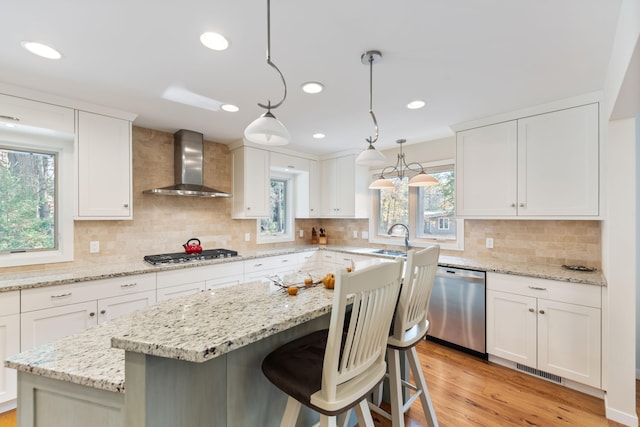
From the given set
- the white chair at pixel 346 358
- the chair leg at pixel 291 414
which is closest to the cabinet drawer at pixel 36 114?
the white chair at pixel 346 358

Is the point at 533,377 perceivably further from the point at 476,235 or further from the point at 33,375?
the point at 33,375

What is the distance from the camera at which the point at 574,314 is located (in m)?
2.21

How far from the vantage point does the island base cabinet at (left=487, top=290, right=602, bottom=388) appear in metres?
2.15

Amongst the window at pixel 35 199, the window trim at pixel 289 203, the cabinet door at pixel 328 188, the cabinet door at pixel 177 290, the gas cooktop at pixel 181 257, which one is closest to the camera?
the window at pixel 35 199

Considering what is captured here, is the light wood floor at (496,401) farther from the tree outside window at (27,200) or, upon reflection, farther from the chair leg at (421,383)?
the tree outside window at (27,200)

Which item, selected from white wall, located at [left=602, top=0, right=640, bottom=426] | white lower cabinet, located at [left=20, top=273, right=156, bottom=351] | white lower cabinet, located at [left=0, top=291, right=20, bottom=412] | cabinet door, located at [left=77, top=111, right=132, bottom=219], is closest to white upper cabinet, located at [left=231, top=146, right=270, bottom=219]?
cabinet door, located at [left=77, top=111, right=132, bottom=219]

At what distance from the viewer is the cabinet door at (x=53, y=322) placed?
6.66ft

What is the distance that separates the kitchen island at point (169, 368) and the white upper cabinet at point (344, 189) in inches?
115

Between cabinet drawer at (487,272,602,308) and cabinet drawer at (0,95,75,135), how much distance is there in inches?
153

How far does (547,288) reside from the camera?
92.0 inches

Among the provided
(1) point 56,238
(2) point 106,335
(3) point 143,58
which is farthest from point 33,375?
(1) point 56,238

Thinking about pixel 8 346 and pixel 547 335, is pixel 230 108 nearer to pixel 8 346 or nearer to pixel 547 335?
pixel 8 346

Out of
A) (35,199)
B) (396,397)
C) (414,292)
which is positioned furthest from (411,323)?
(35,199)

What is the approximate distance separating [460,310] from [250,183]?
2771 mm
